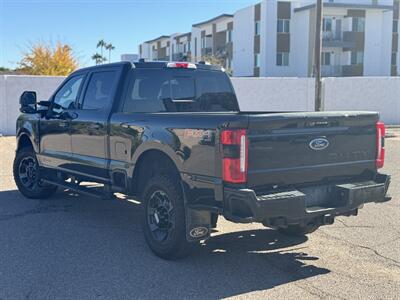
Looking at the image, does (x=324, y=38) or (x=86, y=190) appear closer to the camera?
(x=86, y=190)

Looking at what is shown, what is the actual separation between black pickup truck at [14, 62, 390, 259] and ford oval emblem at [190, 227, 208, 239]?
11mm

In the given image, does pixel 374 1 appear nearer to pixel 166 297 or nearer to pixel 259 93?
pixel 259 93

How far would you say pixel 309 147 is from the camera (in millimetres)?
4789

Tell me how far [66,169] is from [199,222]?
288 centimetres

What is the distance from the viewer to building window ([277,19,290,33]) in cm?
4511

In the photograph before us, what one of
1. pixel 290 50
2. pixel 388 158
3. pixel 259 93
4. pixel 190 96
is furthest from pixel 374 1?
pixel 190 96

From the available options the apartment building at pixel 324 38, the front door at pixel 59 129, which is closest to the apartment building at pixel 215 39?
the apartment building at pixel 324 38

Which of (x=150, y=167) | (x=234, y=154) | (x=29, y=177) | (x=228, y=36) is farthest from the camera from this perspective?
(x=228, y=36)

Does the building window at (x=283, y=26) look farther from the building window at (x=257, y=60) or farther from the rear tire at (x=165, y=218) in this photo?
the rear tire at (x=165, y=218)

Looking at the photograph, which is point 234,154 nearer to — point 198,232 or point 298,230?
point 198,232

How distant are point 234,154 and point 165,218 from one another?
1.33m

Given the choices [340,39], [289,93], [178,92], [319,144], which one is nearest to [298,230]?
[319,144]

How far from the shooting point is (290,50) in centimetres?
4528

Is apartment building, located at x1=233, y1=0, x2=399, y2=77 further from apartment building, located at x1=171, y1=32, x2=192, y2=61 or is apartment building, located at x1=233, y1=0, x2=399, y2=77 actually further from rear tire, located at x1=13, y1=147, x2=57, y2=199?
rear tire, located at x1=13, y1=147, x2=57, y2=199
